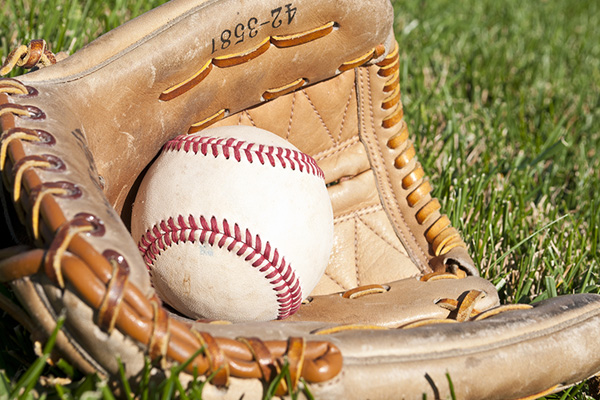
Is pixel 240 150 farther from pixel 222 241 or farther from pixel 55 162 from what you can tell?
pixel 55 162

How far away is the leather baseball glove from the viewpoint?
1.36m

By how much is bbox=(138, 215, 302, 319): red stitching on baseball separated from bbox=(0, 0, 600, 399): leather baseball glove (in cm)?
2

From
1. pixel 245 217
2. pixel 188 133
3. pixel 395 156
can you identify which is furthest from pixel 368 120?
pixel 245 217

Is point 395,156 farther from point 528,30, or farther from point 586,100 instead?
point 528,30

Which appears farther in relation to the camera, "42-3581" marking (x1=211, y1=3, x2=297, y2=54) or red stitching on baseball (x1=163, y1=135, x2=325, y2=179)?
"42-3581" marking (x1=211, y1=3, x2=297, y2=54)

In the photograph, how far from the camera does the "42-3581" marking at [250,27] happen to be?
2.03 m

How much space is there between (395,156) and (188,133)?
84cm

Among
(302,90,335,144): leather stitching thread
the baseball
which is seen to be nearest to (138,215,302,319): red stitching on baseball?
the baseball

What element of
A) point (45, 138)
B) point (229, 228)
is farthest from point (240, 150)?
point (45, 138)

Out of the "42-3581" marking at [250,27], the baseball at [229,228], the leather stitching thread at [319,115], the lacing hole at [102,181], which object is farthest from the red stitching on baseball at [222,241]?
the leather stitching thread at [319,115]

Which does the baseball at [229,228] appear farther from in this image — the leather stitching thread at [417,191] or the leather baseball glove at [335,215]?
the leather stitching thread at [417,191]

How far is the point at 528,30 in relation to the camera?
15.9 ft

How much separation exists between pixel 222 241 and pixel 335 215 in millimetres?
798

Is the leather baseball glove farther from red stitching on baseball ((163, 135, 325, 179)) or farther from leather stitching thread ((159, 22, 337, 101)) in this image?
red stitching on baseball ((163, 135, 325, 179))
